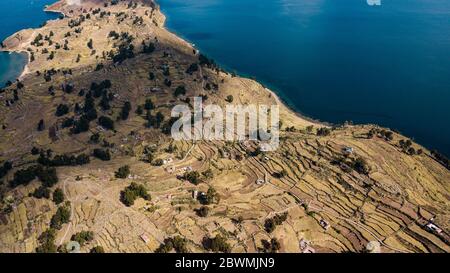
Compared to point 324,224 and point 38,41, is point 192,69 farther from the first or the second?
point 38,41

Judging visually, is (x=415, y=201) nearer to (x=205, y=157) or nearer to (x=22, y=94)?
(x=205, y=157)

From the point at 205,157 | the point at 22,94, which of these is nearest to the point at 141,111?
the point at 205,157

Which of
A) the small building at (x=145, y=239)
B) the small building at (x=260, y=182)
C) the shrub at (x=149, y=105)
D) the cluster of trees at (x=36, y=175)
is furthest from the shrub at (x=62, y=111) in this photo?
the small building at (x=145, y=239)

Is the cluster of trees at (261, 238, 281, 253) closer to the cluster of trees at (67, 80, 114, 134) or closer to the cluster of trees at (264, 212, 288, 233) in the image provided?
the cluster of trees at (264, 212, 288, 233)

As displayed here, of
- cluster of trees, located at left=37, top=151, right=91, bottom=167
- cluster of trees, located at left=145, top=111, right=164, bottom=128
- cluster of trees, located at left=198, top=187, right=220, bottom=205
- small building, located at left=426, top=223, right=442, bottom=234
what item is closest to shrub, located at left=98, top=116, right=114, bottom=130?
A: cluster of trees, located at left=145, top=111, right=164, bottom=128

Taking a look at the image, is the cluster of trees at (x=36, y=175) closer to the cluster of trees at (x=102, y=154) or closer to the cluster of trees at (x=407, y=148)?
the cluster of trees at (x=102, y=154)
